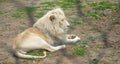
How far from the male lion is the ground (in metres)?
0.18

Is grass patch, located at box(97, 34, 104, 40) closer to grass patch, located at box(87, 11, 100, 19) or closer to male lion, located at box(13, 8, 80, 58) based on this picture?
male lion, located at box(13, 8, 80, 58)

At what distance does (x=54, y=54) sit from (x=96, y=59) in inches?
32.4

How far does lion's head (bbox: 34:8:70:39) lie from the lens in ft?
21.4

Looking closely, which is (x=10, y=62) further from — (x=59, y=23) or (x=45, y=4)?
(x=45, y=4)

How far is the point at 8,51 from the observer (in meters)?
6.43

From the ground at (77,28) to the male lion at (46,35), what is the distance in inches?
7.1

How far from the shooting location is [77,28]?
297 inches

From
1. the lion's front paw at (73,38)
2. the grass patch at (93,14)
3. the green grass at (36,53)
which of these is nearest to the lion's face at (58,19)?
the lion's front paw at (73,38)

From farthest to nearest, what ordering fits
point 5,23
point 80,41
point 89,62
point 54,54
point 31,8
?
point 31,8
point 5,23
point 80,41
point 54,54
point 89,62

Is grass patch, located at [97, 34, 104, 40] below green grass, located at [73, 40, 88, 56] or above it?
above

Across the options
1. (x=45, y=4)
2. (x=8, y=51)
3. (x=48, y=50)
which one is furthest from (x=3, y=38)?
(x=45, y=4)

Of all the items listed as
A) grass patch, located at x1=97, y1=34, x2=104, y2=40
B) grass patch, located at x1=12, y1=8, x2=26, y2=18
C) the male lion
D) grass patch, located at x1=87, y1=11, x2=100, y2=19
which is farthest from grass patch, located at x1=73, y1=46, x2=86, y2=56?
grass patch, located at x1=12, y1=8, x2=26, y2=18

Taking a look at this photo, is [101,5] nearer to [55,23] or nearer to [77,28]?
[77,28]

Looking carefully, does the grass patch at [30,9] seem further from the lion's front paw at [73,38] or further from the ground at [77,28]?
the lion's front paw at [73,38]
